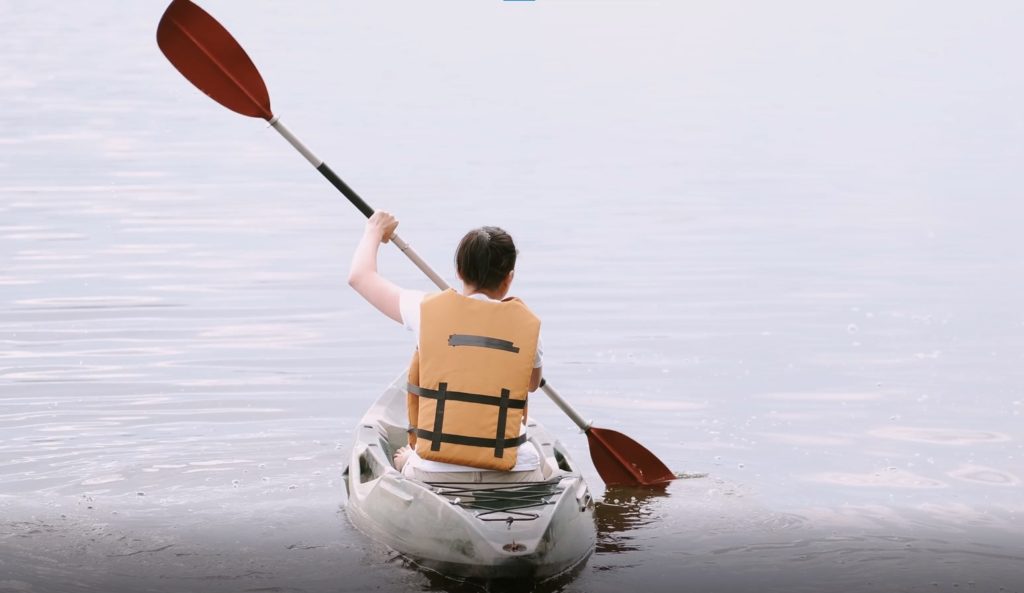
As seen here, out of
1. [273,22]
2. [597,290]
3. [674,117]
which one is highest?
[273,22]

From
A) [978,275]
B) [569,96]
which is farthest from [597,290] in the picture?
[569,96]

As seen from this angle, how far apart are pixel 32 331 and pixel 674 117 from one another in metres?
13.5

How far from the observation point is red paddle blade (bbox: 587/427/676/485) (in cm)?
621

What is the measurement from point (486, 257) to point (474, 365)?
341 mm

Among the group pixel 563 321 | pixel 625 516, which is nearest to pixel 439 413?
pixel 625 516

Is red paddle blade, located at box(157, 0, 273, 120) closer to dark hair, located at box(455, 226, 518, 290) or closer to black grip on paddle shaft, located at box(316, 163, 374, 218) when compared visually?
black grip on paddle shaft, located at box(316, 163, 374, 218)

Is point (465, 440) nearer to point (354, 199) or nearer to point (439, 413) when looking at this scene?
point (439, 413)

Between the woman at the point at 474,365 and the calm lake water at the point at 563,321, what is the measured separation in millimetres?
416

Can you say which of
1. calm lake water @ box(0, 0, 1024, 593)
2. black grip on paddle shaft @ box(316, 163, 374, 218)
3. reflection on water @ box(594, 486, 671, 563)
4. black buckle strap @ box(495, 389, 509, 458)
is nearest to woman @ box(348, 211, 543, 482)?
black buckle strap @ box(495, 389, 509, 458)

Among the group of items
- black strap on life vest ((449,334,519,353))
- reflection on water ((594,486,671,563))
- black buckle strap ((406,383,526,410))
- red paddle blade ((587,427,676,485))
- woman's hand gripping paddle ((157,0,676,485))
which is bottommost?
reflection on water ((594,486,671,563))

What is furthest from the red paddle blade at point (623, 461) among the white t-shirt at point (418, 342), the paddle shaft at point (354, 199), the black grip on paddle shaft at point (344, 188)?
the black grip on paddle shaft at point (344, 188)

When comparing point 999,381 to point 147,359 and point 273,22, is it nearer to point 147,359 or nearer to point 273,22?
point 147,359

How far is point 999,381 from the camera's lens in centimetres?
781

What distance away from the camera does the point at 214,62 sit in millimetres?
6113
